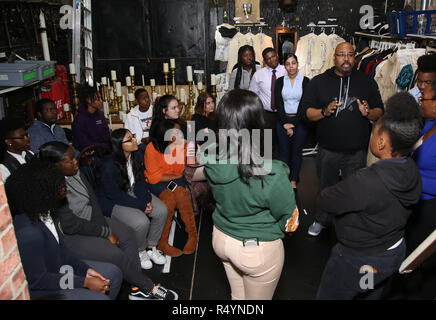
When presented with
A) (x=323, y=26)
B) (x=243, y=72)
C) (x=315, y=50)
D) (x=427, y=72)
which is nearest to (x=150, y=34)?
(x=243, y=72)

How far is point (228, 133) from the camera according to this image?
1.43 m

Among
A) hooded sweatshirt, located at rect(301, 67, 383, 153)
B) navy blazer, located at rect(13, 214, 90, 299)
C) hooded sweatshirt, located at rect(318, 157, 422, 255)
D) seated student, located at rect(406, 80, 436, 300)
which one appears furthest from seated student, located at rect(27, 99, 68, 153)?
seated student, located at rect(406, 80, 436, 300)

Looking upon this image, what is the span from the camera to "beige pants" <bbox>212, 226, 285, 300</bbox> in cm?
159

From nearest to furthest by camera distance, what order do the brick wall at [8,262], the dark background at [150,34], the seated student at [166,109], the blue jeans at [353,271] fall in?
1. the brick wall at [8,262]
2. the blue jeans at [353,271]
3. the seated student at [166,109]
4. the dark background at [150,34]

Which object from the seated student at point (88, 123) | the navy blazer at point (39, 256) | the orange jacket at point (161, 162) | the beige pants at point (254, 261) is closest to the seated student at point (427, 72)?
the beige pants at point (254, 261)

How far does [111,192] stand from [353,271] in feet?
5.95

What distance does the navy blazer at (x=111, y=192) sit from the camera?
2.62m

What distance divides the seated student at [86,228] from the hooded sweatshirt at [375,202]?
55.7 inches

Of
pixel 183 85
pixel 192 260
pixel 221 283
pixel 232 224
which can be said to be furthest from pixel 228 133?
pixel 183 85

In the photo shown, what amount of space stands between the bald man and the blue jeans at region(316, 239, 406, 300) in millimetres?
1246

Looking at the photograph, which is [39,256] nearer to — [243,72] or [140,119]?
[140,119]

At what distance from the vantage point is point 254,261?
159cm

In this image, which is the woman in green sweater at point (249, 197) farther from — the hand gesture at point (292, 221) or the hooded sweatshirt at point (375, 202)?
the hooded sweatshirt at point (375, 202)

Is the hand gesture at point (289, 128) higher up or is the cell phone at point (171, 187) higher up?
A: the hand gesture at point (289, 128)
